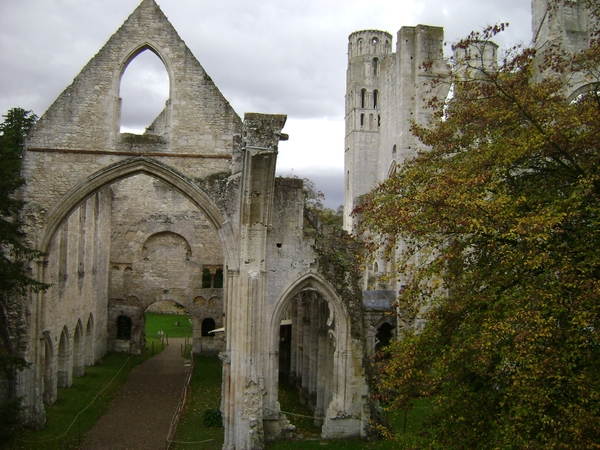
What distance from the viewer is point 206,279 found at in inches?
1060

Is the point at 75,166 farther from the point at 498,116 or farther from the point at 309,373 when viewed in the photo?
the point at 498,116

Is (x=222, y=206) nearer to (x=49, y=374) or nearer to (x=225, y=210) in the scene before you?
(x=225, y=210)

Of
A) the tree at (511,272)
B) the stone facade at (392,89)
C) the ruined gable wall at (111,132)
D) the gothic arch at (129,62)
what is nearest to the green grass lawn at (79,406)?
the ruined gable wall at (111,132)

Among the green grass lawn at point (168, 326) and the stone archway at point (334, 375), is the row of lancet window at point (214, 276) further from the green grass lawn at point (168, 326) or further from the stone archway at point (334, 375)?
the stone archway at point (334, 375)

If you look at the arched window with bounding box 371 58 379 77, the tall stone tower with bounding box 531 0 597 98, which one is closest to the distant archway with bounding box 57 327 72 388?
the tall stone tower with bounding box 531 0 597 98

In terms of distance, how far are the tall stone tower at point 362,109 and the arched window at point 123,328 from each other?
63.1 ft

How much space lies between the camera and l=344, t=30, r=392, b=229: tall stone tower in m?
A: 42.7

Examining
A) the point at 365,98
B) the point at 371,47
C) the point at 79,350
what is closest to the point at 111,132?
the point at 79,350

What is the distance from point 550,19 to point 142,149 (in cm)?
1037

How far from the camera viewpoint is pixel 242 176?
12.1m

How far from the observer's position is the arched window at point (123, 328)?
80.8ft

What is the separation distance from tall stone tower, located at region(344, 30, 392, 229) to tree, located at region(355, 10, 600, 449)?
32512mm

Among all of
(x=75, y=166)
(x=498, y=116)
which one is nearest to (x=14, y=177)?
(x=75, y=166)

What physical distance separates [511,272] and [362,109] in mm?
39962
